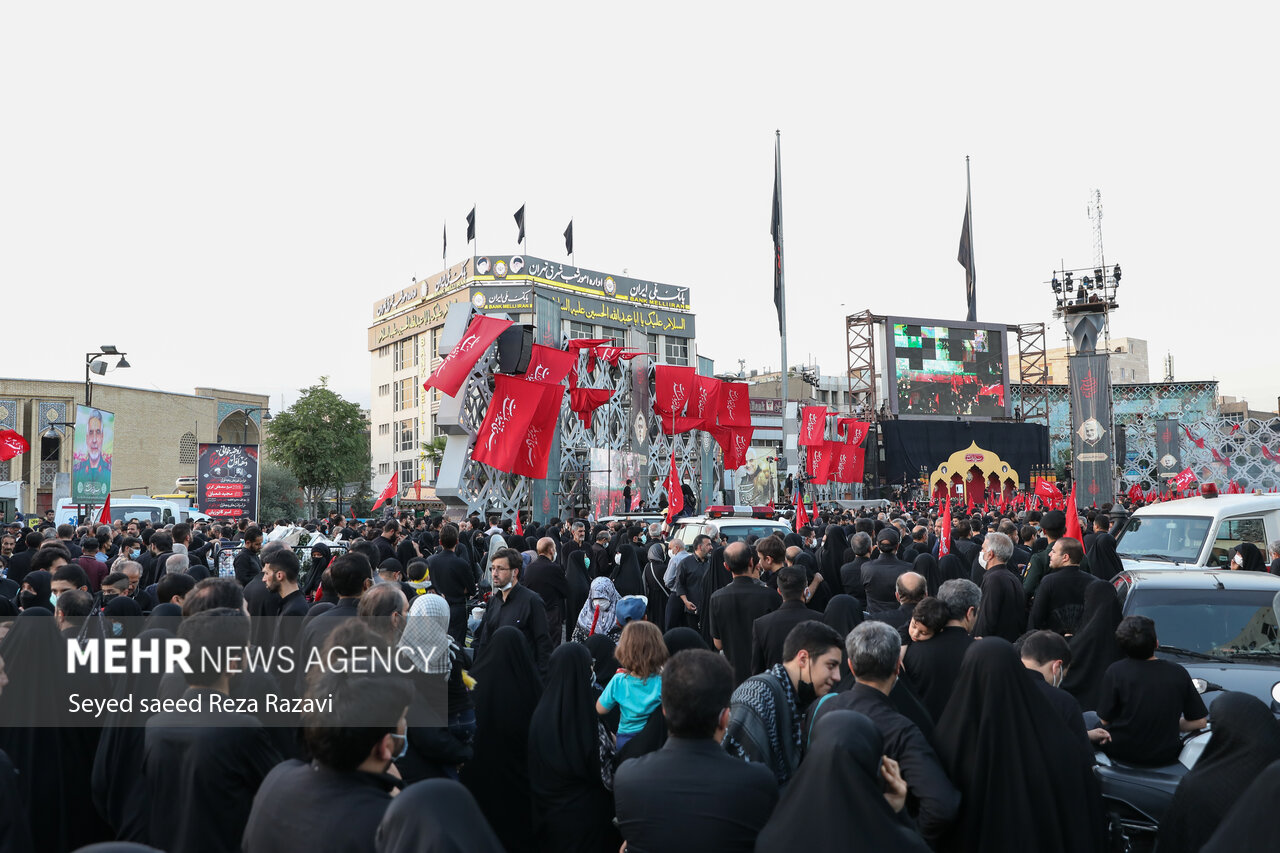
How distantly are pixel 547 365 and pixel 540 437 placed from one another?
2244 millimetres

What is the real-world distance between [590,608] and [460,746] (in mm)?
3482

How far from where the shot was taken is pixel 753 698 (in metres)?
3.86

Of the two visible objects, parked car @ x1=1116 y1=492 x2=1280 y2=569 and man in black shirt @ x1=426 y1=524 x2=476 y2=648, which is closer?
man in black shirt @ x1=426 y1=524 x2=476 y2=648

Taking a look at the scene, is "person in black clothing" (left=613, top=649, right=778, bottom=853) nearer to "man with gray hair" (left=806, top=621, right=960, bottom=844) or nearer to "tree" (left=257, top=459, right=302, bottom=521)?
"man with gray hair" (left=806, top=621, right=960, bottom=844)

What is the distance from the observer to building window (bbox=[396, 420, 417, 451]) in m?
68.2

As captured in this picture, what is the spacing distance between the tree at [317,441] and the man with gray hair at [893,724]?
51940 mm

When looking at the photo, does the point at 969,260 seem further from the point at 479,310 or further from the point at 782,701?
the point at 782,701

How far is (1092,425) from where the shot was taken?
39.5 meters

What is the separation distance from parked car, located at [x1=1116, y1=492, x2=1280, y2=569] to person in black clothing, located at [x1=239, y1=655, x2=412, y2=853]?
967 cm

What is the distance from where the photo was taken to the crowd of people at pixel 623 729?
100 inches

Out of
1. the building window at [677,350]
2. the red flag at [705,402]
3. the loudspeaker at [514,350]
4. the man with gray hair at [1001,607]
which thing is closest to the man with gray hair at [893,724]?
the man with gray hair at [1001,607]

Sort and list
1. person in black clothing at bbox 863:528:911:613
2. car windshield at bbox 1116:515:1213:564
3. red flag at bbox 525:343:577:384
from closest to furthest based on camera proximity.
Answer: person in black clothing at bbox 863:528:911:613
car windshield at bbox 1116:515:1213:564
red flag at bbox 525:343:577:384

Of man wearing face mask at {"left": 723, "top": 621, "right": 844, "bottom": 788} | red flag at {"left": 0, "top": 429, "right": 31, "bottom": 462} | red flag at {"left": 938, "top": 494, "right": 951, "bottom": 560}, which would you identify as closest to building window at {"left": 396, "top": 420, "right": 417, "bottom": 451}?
red flag at {"left": 0, "top": 429, "right": 31, "bottom": 462}

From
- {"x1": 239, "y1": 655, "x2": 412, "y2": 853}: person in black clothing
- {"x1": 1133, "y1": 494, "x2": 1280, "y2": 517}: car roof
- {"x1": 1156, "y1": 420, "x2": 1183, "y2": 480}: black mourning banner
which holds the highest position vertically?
{"x1": 1156, "y1": 420, "x2": 1183, "y2": 480}: black mourning banner
